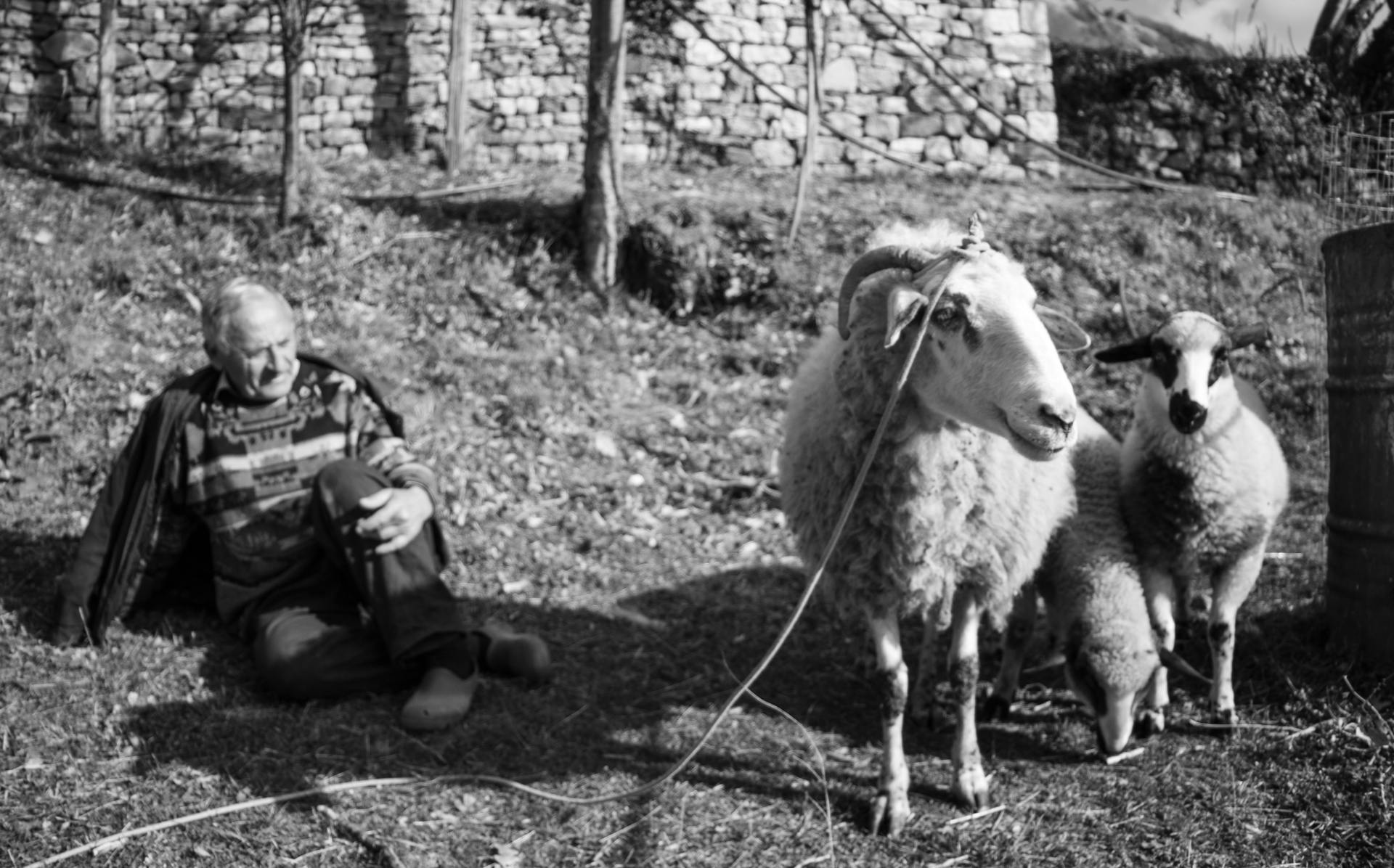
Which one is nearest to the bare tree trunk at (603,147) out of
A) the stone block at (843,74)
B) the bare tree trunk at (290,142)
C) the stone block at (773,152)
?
the bare tree trunk at (290,142)

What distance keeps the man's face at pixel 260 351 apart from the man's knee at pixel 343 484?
407mm

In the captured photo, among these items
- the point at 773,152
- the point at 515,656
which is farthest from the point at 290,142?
the point at 515,656

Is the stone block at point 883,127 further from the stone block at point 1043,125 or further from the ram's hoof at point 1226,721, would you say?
the ram's hoof at point 1226,721

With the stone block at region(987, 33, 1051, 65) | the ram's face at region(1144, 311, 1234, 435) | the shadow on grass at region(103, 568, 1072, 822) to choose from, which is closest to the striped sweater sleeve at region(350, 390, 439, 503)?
the shadow on grass at region(103, 568, 1072, 822)

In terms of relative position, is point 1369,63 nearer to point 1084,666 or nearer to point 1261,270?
point 1261,270

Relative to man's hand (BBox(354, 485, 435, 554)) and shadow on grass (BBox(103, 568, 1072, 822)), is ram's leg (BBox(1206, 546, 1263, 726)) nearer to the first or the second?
shadow on grass (BBox(103, 568, 1072, 822))

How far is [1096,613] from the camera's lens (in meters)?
3.89

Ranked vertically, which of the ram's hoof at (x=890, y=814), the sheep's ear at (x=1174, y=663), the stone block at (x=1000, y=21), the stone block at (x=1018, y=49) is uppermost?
the stone block at (x=1000, y=21)

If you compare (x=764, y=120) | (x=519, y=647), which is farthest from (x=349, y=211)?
(x=519, y=647)

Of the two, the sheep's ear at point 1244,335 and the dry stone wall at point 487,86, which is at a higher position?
the dry stone wall at point 487,86

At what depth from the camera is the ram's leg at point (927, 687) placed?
4.19 meters

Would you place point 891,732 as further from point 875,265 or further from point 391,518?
point 391,518

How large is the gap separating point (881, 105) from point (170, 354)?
7.38 m

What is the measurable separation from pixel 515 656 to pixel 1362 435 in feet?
10.6
